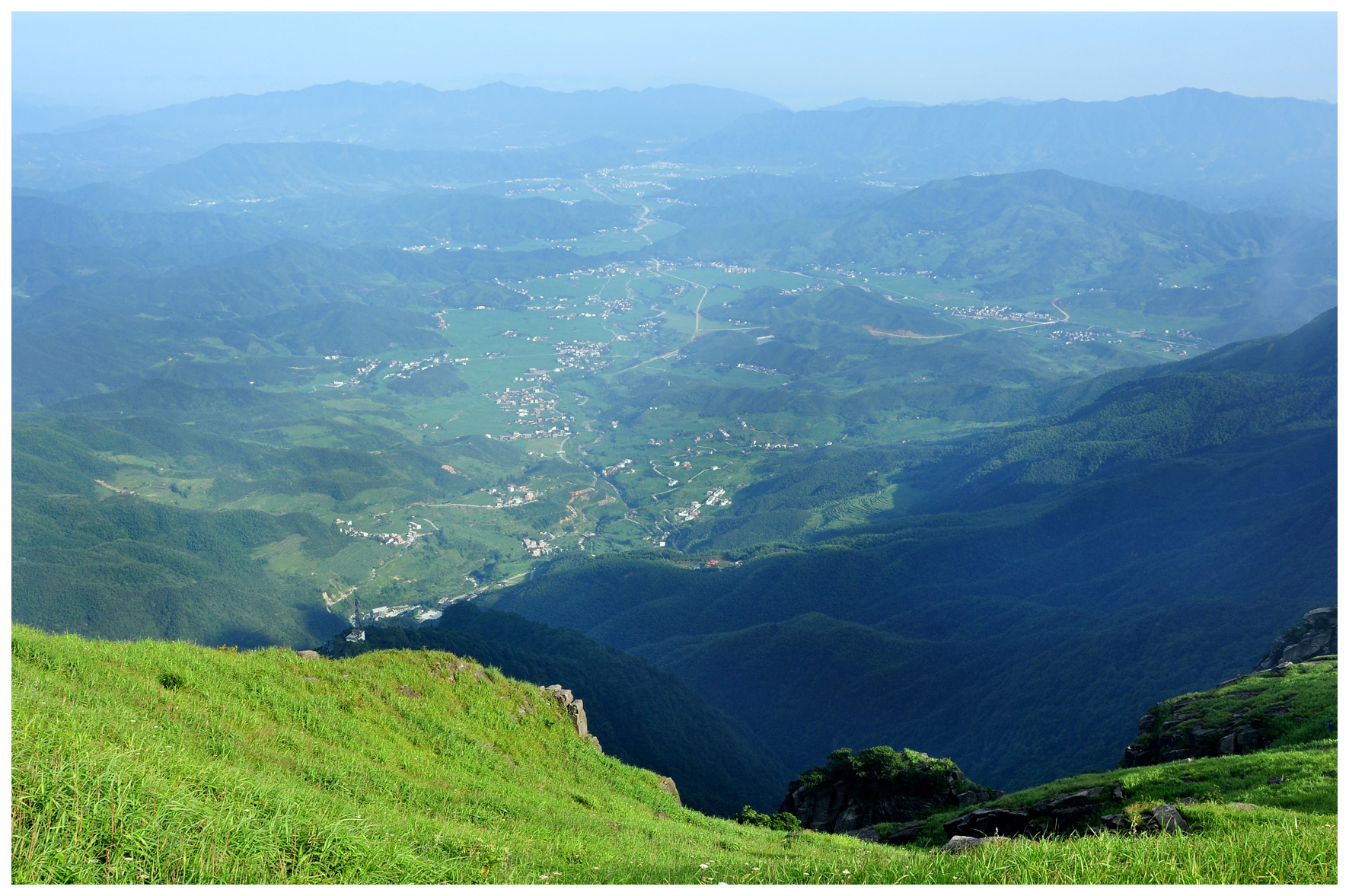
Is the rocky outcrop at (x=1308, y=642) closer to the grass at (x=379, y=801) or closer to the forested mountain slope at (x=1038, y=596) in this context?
the forested mountain slope at (x=1038, y=596)

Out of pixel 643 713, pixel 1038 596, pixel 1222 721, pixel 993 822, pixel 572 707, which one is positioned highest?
pixel 993 822

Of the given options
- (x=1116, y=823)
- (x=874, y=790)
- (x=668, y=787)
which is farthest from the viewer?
(x=874, y=790)

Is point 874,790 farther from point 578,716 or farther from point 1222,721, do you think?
point 578,716

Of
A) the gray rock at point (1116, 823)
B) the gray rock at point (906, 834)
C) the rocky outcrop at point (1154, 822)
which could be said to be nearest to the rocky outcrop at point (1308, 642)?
the gray rock at point (906, 834)

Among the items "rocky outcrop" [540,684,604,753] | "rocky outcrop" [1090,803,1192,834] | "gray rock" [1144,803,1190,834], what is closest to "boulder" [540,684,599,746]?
"rocky outcrop" [540,684,604,753]

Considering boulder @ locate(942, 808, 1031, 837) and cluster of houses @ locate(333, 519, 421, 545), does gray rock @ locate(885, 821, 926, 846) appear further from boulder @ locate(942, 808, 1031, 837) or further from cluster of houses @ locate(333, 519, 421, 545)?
cluster of houses @ locate(333, 519, 421, 545)

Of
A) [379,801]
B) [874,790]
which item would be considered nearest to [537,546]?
[874,790]
